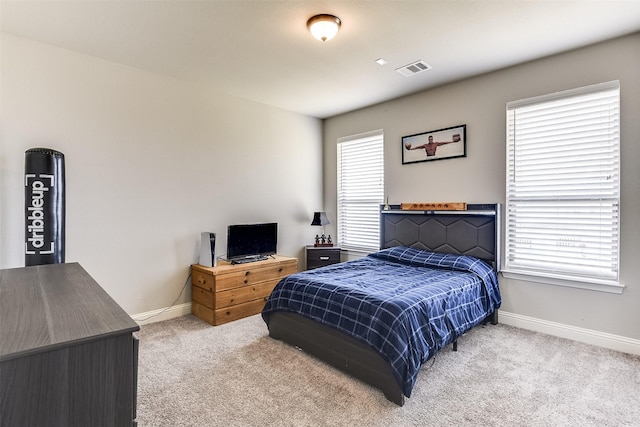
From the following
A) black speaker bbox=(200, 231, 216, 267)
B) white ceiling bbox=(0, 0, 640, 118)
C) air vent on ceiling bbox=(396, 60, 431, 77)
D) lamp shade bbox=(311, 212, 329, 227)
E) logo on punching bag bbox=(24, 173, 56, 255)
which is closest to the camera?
white ceiling bbox=(0, 0, 640, 118)

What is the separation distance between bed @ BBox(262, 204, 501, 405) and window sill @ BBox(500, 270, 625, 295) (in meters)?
0.22

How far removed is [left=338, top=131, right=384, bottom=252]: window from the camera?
14.9 ft

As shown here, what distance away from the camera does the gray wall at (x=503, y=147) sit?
8.77 feet

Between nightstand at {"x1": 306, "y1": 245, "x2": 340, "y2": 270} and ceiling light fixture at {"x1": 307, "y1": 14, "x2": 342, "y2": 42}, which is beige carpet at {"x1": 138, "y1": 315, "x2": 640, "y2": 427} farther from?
ceiling light fixture at {"x1": 307, "y1": 14, "x2": 342, "y2": 42}

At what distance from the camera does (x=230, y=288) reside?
Answer: 3455 millimetres

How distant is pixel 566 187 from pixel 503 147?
70 cm

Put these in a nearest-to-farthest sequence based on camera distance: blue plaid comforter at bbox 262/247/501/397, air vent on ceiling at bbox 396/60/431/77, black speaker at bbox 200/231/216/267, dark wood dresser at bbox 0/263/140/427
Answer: dark wood dresser at bbox 0/263/140/427
blue plaid comforter at bbox 262/247/501/397
air vent on ceiling at bbox 396/60/431/77
black speaker at bbox 200/231/216/267

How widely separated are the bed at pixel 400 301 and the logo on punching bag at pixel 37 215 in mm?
1871

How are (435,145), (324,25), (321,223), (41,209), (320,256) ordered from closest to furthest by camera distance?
(324,25), (41,209), (435,145), (320,256), (321,223)

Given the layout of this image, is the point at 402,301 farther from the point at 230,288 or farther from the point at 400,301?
the point at 230,288

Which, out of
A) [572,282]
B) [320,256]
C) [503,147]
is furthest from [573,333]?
[320,256]

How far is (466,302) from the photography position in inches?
106

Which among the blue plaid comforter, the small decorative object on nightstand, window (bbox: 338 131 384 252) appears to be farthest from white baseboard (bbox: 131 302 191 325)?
window (bbox: 338 131 384 252)

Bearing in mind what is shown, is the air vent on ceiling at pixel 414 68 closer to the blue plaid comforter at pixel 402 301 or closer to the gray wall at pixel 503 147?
the gray wall at pixel 503 147
